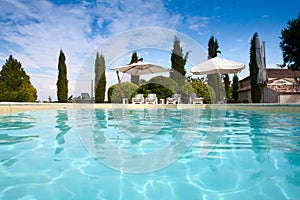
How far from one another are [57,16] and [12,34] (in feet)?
12.2

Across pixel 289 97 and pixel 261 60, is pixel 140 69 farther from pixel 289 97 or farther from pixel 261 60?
pixel 289 97

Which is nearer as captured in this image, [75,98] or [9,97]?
[9,97]

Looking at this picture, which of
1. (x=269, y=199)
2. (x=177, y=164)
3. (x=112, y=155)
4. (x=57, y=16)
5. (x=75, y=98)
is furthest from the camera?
(x=75, y=98)

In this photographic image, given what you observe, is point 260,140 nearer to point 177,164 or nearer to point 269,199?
point 177,164

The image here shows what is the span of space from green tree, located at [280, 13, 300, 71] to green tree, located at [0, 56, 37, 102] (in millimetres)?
16908

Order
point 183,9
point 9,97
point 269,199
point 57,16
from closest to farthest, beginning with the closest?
point 269,199 < point 57,16 < point 183,9 < point 9,97

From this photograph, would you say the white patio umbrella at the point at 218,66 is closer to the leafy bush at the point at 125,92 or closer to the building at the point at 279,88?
the leafy bush at the point at 125,92

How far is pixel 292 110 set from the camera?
9.55m

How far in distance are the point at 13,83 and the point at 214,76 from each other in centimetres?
1328

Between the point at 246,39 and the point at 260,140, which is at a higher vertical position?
the point at 246,39

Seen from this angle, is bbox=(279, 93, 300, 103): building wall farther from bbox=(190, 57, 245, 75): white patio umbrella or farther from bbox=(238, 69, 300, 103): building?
bbox=(190, 57, 245, 75): white patio umbrella

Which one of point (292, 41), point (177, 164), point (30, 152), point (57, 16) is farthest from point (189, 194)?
point (292, 41)

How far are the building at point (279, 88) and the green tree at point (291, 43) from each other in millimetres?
2293

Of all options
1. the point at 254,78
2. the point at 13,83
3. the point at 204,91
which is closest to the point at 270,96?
the point at 254,78
